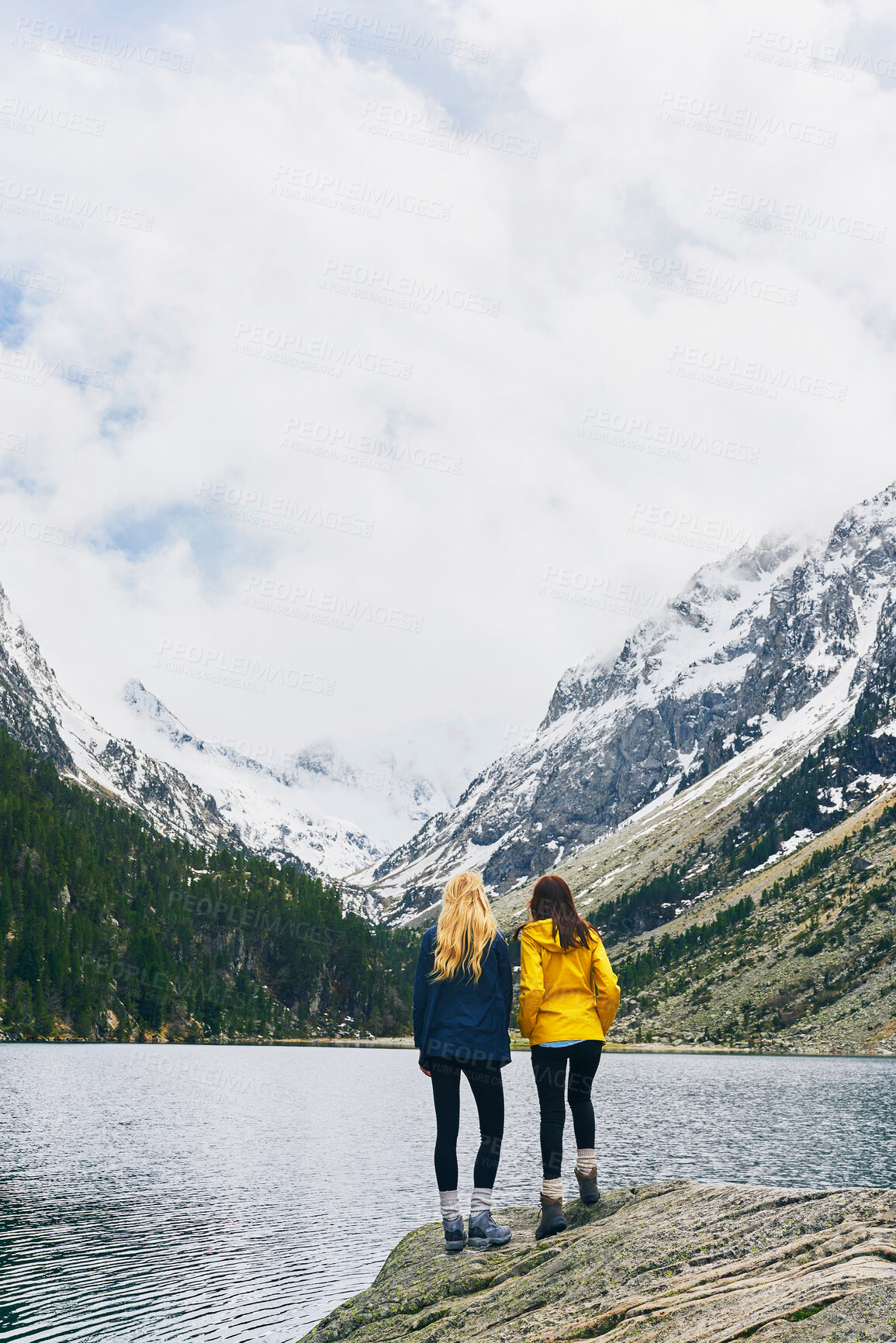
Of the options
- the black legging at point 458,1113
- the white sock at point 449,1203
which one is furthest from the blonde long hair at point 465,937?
the white sock at point 449,1203

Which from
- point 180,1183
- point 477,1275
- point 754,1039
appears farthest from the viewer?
point 754,1039

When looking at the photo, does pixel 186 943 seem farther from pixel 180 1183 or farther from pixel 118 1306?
pixel 118 1306

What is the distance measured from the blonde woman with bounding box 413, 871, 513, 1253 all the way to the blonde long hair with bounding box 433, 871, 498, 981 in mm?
10

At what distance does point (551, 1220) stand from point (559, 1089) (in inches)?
70.8

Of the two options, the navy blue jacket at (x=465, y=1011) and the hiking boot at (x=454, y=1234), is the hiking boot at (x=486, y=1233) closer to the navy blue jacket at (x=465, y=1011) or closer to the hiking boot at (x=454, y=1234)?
the hiking boot at (x=454, y=1234)

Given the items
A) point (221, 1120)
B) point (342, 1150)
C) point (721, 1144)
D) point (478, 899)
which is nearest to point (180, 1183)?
point (342, 1150)

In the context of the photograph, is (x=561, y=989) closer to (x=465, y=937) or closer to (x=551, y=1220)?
(x=465, y=937)

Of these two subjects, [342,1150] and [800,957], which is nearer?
[342,1150]

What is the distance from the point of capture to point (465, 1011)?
12.6 metres

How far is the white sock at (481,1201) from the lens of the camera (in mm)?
13312

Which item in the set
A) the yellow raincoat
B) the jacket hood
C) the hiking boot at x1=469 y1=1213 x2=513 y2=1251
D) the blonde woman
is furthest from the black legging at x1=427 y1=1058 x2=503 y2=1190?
the jacket hood

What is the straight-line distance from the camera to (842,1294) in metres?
7.55

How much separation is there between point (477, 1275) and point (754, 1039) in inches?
5603

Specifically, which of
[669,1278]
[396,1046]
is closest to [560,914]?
[669,1278]
